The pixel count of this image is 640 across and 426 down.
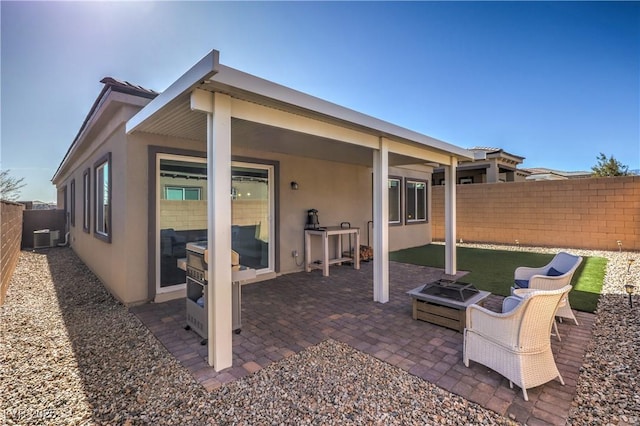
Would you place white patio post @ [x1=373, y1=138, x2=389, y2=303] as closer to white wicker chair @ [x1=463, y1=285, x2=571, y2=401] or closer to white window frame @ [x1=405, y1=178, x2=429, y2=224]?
white wicker chair @ [x1=463, y1=285, x2=571, y2=401]

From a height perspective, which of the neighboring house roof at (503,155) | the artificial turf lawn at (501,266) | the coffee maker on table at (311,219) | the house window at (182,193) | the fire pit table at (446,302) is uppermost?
the neighboring house roof at (503,155)

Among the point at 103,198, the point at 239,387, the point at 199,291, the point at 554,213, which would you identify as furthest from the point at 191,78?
the point at 554,213

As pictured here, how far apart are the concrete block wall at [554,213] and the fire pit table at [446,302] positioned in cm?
912

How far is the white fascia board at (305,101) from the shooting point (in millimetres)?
2705

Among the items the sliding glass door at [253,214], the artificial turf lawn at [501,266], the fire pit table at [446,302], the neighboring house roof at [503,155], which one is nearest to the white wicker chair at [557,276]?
the fire pit table at [446,302]

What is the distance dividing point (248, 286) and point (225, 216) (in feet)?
11.4

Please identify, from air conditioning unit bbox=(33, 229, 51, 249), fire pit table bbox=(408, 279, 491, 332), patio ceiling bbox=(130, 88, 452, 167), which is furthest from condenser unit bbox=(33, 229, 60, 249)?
fire pit table bbox=(408, 279, 491, 332)

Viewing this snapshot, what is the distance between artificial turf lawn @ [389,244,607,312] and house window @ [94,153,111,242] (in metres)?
7.13

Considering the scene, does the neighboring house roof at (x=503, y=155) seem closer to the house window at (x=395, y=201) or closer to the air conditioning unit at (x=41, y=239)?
the house window at (x=395, y=201)

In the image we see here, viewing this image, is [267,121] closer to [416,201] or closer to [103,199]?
[103,199]

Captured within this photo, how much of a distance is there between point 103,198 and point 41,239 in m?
9.37

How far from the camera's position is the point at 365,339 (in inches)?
145

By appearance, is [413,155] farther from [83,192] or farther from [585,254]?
[83,192]

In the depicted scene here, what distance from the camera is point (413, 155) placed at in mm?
5922
